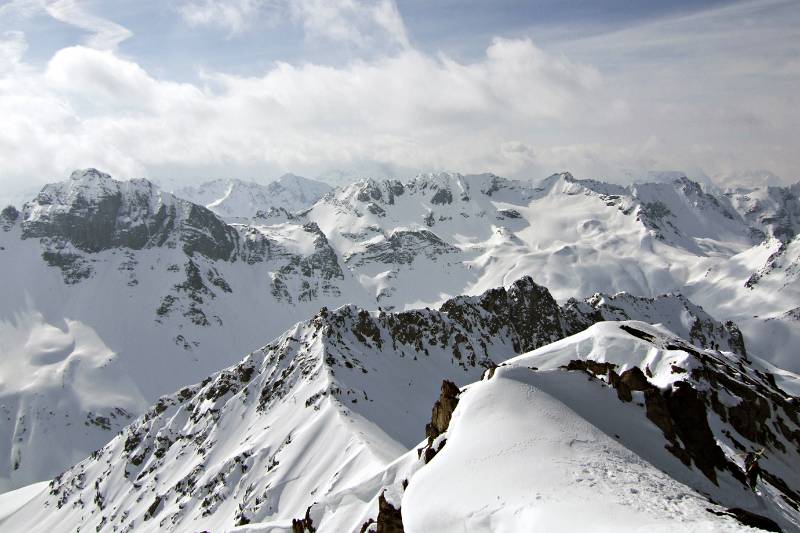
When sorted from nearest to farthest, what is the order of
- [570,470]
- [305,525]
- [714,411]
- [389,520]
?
[570,470] < [389,520] < [305,525] < [714,411]

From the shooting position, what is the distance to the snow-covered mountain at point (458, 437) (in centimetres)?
2683

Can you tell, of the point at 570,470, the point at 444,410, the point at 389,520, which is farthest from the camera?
the point at 444,410

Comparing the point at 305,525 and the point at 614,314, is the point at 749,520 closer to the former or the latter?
the point at 305,525

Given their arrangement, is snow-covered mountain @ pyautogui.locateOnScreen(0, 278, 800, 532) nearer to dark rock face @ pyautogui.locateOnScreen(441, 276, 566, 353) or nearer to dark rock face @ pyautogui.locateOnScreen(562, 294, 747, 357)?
dark rock face @ pyautogui.locateOnScreen(441, 276, 566, 353)

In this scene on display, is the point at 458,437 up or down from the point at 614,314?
up

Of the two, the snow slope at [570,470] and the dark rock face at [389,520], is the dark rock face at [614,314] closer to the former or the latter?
the snow slope at [570,470]

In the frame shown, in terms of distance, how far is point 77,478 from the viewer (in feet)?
437

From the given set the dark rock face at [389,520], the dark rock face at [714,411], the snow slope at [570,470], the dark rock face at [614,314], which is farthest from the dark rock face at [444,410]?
the dark rock face at [614,314]

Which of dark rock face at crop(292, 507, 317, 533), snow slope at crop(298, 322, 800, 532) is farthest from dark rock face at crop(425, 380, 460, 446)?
dark rock face at crop(292, 507, 317, 533)

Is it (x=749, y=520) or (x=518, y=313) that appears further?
(x=518, y=313)

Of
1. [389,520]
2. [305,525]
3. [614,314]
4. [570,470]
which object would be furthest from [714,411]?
[614,314]

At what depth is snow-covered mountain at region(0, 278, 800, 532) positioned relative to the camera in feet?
88.0

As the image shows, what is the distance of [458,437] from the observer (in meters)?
33.4

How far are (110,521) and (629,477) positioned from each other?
11252 cm
